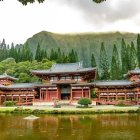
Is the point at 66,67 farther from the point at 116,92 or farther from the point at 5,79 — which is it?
the point at 5,79

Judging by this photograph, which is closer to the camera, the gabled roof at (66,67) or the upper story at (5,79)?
the gabled roof at (66,67)

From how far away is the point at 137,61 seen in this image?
81.1 metres

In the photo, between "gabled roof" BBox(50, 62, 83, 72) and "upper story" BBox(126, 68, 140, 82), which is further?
"upper story" BBox(126, 68, 140, 82)

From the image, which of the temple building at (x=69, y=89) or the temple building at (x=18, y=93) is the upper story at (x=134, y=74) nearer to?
the temple building at (x=69, y=89)

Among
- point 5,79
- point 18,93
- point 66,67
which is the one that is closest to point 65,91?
point 66,67

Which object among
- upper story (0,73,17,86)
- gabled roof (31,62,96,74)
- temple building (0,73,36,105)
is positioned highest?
gabled roof (31,62,96,74)

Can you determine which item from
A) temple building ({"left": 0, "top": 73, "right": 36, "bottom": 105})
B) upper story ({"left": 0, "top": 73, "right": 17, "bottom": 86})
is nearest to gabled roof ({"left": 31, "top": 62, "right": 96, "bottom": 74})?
temple building ({"left": 0, "top": 73, "right": 36, "bottom": 105})

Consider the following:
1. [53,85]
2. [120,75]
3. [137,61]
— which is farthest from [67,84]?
[137,61]

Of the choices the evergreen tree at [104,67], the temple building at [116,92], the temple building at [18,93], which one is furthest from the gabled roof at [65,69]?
the evergreen tree at [104,67]

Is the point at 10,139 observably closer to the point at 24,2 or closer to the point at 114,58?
the point at 24,2

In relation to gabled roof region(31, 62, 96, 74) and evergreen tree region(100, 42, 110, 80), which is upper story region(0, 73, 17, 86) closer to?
gabled roof region(31, 62, 96, 74)

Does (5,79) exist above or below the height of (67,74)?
below

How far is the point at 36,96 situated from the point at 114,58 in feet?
99.1

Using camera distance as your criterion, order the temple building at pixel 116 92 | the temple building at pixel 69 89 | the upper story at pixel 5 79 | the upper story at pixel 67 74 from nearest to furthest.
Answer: the temple building at pixel 116 92 < the temple building at pixel 69 89 < the upper story at pixel 67 74 < the upper story at pixel 5 79
